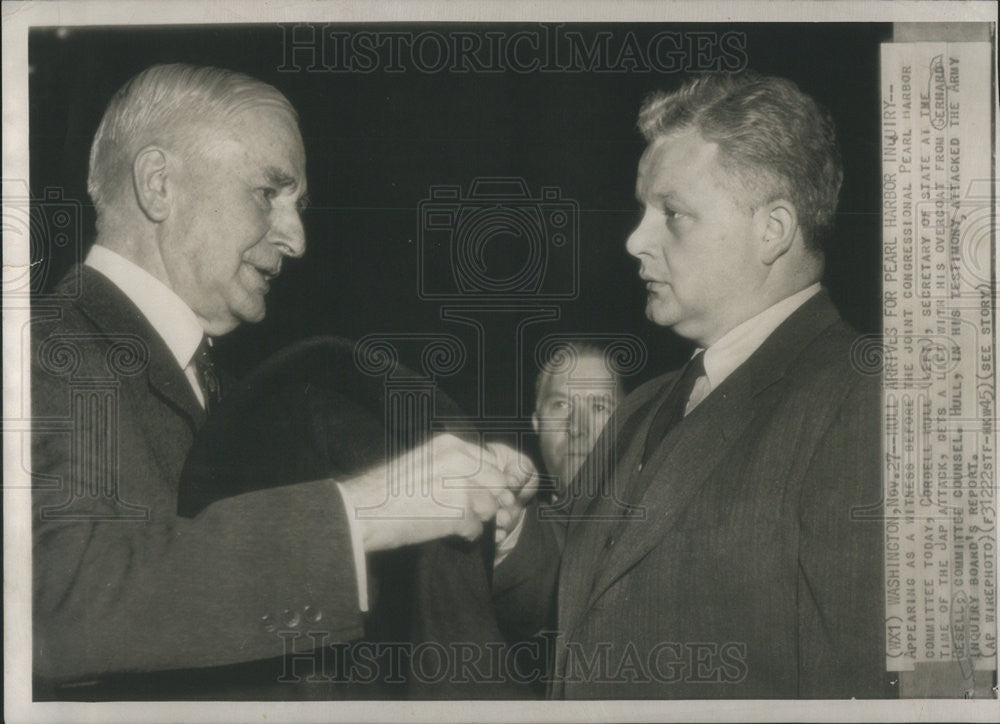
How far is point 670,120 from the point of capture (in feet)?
8.77

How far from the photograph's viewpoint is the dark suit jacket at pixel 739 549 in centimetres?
254

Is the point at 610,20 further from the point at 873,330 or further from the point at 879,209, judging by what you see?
the point at 873,330

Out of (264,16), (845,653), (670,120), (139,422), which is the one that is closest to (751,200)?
(670,120)

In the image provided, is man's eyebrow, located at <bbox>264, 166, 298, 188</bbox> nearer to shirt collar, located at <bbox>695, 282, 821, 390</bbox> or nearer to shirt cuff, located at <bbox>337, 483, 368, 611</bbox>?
shirt cuff, located at <bbox>337, 483, 368, 611</bbox>

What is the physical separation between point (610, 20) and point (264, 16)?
920 millimetres

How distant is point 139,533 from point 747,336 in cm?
161
